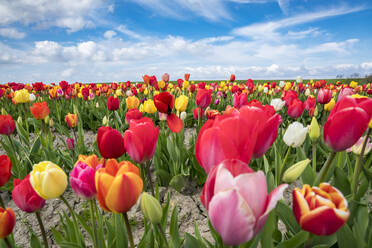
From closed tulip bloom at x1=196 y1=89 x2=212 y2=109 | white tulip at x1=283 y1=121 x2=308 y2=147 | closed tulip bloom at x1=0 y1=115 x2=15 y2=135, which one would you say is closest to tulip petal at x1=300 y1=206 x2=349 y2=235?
white tulip at x1=283 y1=121 x2=308 y2=147

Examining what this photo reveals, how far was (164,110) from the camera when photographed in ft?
6.41

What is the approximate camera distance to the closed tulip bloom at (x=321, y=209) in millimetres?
678

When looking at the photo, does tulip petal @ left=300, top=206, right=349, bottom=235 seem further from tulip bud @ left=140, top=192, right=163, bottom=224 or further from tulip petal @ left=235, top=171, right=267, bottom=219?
tulip bud @ left=140, top=192, right=163, bottom=224

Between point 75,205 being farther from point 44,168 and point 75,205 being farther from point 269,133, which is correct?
point 269,133

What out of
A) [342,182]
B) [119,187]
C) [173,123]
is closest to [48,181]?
[119,187]

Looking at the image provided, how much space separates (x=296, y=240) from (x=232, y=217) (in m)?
0.62

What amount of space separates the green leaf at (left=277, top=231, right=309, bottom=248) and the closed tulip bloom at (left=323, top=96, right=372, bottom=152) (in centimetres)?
39

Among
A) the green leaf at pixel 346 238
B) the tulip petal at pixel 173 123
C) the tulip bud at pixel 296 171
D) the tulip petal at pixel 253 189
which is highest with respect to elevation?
the tulip petal at pixel 253 189

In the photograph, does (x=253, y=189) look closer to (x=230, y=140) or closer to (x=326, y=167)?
(x=230, y=140)

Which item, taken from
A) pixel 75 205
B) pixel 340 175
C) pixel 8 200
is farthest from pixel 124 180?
pixel 8 200

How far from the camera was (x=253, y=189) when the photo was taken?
0.58m

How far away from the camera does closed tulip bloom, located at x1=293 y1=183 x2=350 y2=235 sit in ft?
2.22

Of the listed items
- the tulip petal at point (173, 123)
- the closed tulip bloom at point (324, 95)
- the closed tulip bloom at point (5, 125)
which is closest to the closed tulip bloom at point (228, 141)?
the tulip petal at point (173, 123)

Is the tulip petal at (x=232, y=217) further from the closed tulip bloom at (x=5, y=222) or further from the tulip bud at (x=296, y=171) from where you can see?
the closed tulip bloom at (x=5, y=222)
